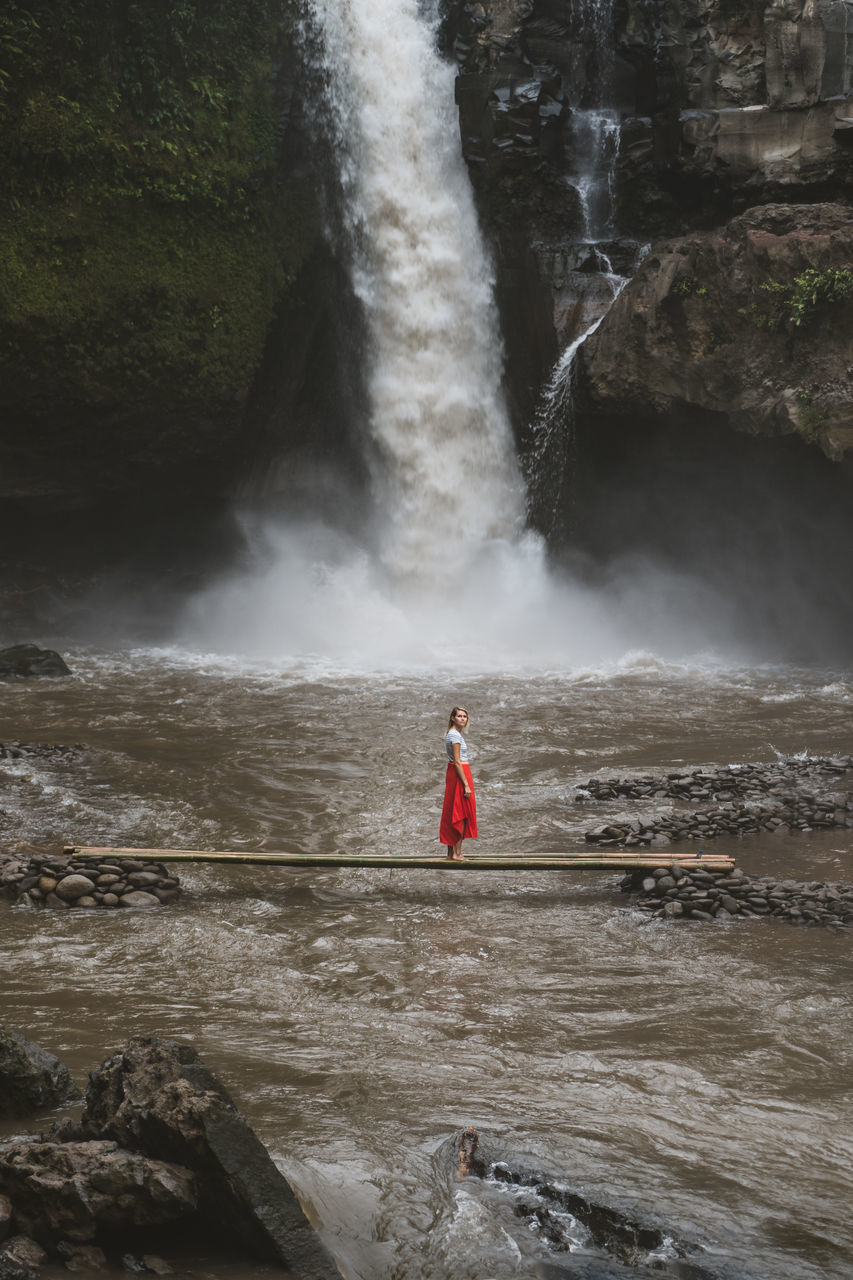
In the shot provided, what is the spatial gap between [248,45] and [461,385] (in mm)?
7397

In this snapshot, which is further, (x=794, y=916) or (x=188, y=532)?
(x=188, y=532)

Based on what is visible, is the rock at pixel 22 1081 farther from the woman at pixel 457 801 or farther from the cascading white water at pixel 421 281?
the cascading white water at pixel 421 281

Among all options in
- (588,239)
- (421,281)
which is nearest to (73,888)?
(421,281)

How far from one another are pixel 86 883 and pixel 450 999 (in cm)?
319

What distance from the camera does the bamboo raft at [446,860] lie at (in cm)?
Result: 823

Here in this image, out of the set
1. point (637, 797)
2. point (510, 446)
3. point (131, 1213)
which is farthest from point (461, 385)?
point (131, 1213)

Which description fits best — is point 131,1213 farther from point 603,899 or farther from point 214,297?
point 214,297

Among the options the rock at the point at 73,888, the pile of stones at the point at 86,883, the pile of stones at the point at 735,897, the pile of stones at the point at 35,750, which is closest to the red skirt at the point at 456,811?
the pile of stones at the point at 735,897

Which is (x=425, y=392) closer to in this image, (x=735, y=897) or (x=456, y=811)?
(x=456, y=811)

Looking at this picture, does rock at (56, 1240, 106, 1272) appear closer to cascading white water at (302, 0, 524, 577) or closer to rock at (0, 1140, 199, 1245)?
rock at (0, 1140, 199, 1245)

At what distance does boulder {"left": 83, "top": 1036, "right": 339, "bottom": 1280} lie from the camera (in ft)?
12.2

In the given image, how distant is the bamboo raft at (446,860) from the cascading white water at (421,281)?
46.7 ft

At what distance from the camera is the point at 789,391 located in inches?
727

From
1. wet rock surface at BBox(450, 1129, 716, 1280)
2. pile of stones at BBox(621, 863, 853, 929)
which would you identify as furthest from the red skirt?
wet rock surface at BBox(450, 1129, 716, 1280)
